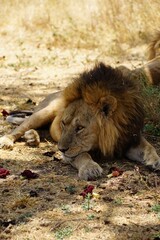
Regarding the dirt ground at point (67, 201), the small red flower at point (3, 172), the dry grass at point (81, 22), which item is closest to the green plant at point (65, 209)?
the dirt ground at point (67, 201)

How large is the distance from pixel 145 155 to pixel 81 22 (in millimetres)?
6199

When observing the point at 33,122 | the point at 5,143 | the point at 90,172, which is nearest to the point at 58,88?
the point at 33,122

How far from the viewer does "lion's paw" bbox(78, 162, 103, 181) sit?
446 centimetres

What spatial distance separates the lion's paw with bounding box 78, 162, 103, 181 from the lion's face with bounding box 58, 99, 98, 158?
25 cm

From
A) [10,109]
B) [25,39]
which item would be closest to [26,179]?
[10,109]

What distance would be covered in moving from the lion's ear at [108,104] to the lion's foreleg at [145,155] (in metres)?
0.44

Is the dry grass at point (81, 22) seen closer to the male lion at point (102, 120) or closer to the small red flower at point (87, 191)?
the male lion at point (102, 120)

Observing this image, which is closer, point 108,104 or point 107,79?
point 108,104

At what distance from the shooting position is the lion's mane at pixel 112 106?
4793mm

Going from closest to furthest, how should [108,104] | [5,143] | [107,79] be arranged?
[108,104], [107,79], [5,143]

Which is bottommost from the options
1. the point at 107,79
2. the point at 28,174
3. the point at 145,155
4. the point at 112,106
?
the point at 145,155

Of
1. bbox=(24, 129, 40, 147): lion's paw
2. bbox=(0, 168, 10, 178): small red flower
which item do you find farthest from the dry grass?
bbox=(0, 168, 10, 178): small red flower

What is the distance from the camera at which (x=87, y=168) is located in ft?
14.8

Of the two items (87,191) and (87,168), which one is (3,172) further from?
(87,191)
